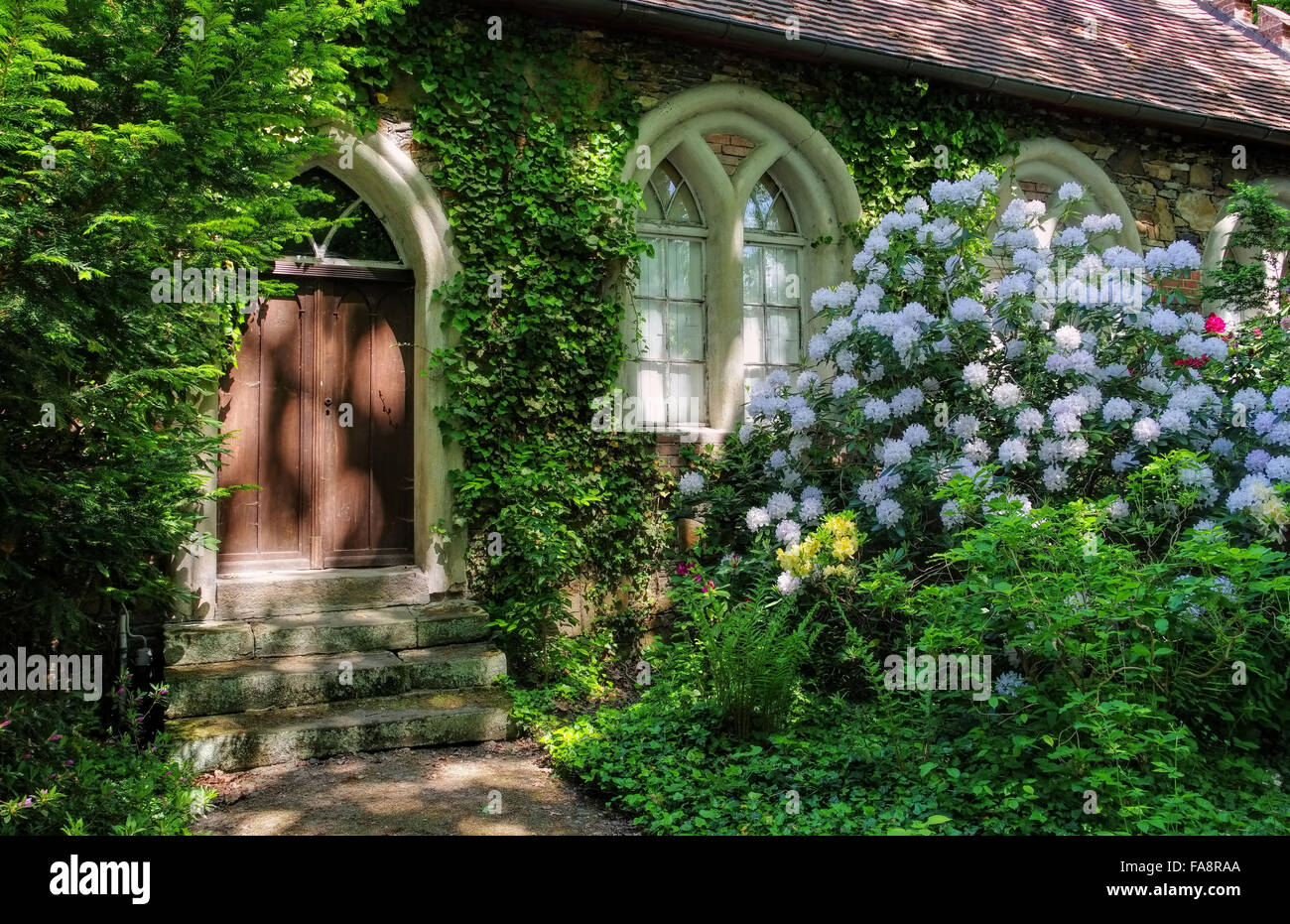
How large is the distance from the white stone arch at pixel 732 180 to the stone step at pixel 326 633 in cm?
240

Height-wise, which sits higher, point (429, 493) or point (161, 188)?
point (161, 188)

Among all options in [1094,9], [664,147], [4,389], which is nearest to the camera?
[4,389]

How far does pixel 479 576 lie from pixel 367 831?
2.58 meters

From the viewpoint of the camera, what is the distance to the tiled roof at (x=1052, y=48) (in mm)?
7309

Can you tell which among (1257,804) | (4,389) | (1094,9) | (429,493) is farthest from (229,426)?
(1094,9)

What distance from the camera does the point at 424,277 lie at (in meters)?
6.50

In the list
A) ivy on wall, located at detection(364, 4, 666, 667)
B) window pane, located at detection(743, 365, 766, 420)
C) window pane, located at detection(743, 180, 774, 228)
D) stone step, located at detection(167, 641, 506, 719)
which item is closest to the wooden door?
ivy on wall, located at detection(364, 4, 666, 667)

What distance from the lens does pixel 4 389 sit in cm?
367

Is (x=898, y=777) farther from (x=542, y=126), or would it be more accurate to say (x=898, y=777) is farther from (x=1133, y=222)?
(x=1133, y=222)

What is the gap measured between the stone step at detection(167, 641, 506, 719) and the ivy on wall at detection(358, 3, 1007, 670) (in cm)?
42

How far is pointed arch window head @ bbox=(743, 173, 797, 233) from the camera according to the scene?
7.88m

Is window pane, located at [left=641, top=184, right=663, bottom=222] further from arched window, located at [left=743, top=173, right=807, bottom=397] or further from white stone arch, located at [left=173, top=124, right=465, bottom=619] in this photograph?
white stone arch, located at [left=173, top=124, right=465, bottom=619]

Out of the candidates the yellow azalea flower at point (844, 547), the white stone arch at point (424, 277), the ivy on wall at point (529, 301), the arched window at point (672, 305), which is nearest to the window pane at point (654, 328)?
the arched window at point (672, 305)

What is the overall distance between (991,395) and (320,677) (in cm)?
433
